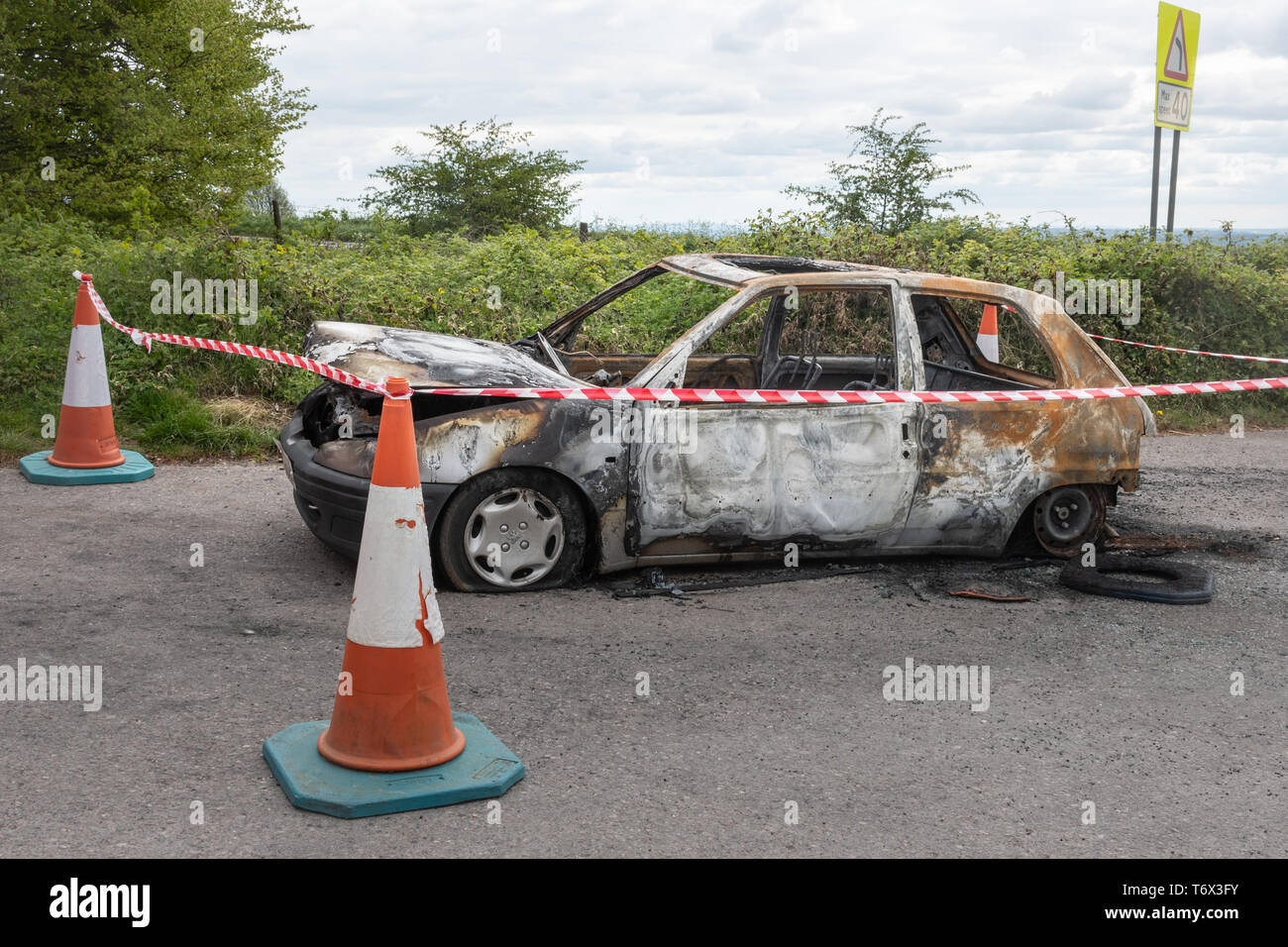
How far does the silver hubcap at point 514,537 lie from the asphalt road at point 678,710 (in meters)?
0.13

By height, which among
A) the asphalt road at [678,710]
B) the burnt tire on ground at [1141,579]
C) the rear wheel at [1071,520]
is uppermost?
the rear wheel at [1071,520]

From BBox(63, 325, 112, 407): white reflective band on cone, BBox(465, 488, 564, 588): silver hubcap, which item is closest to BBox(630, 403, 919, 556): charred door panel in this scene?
BBox(465, 488, 564, 588): silver hubcap

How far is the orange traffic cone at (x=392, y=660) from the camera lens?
12.6ft

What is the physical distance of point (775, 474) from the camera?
6012 mm

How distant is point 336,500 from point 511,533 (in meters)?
0.80

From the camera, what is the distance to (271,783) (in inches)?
150

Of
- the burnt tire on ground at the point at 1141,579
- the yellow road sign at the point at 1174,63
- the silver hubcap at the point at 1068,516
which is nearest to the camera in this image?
the burnt tire on ground at the point at 1141,579

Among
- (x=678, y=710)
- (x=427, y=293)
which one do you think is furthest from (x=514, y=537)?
(x=427, y=293)

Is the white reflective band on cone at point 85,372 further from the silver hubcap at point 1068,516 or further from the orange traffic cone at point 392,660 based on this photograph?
the silver hubcap at point 1068,516

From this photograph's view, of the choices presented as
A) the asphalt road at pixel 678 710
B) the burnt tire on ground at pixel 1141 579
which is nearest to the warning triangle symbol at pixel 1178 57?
the asphalt road at pixel 678 710

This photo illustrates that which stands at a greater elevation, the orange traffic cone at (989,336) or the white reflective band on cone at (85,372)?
the orange traffic cone at (989,336)

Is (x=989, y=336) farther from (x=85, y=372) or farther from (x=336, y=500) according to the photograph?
(x=85, y=372)

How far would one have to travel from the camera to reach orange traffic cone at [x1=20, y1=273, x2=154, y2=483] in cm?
787
